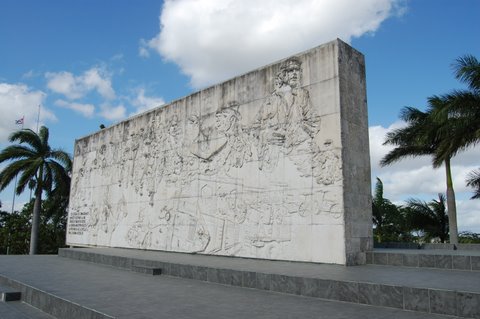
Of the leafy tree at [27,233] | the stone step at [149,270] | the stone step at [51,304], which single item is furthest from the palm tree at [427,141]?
the leafy tree at [27,233]

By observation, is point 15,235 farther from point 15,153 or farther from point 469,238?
point 469,238

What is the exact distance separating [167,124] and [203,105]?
171cm

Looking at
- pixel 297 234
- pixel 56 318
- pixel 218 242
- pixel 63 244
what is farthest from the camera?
→ pixel 63 244

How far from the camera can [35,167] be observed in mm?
17766

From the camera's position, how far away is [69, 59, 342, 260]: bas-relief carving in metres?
7.87

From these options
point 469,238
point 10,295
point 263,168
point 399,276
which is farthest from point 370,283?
point 469,238

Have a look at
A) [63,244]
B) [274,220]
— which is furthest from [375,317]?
[63,244]

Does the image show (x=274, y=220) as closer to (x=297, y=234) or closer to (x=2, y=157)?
(x=297, y=234)

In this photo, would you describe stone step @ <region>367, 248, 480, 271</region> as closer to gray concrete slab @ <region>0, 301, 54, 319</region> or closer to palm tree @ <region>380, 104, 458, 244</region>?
gray concrete slab @ <region>0, 301, 54, 319</region>

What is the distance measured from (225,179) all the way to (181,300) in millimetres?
4635

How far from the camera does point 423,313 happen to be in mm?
4219

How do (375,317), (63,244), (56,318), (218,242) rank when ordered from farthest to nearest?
(63,244) → (218,242) → (56,318) → (375,317)

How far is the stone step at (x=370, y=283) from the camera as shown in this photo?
4145mm

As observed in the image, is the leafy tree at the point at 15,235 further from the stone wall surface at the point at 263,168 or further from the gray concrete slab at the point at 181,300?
the gray concrete slab at the point at 181,300
